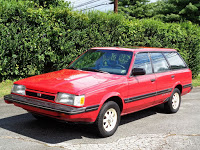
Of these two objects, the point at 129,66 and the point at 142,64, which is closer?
the point at 129,66

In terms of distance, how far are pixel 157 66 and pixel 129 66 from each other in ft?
3.83

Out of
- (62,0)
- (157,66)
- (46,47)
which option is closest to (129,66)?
(157,66)

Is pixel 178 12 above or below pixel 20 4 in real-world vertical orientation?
above

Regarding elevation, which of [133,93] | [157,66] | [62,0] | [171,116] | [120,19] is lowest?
[171,116]

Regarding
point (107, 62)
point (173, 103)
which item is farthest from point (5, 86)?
point (173, 103)

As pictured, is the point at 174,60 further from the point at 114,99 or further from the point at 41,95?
the point at 41,95

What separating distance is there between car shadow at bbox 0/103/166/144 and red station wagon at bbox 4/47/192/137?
295mm

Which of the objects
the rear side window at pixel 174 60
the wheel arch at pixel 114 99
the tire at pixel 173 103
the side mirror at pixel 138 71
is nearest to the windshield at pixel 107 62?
the side mirror at pixel 138 71

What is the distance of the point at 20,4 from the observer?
32.1ft

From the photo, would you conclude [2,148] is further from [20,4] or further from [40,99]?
[20,4]

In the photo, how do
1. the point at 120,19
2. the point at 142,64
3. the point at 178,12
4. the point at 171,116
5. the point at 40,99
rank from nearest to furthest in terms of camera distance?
the point at 40,99, the point at 142,64, the point at 171,116, the point at 120,19, the point at 178,12

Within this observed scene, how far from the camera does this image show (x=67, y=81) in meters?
5.20

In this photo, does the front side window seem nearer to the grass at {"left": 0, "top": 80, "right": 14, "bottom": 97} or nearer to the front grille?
the front grille

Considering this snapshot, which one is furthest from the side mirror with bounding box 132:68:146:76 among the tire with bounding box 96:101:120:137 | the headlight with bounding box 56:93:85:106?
the headlight with bounding box 56:93:85:106
